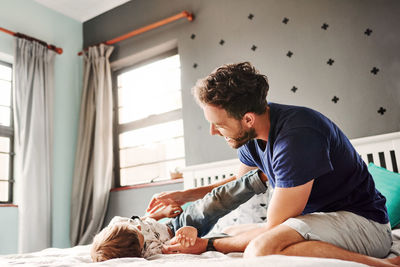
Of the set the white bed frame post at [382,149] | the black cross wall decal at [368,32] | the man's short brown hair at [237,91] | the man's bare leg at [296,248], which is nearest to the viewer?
the man's bare leg at [296,248]

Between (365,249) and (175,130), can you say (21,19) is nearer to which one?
(175,130)

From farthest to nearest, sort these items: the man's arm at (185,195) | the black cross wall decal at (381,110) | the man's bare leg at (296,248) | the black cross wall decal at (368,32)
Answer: the black cross wall decal at (368,32)
the black cross wall decal at (381,110)
the man's arm at (185,195)
the man's bare leg at (296,248)

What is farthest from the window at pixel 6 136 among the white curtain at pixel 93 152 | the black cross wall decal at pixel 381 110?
the black cross wall decal at pixel 381 110

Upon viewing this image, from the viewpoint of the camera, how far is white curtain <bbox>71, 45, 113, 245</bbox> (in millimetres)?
3361

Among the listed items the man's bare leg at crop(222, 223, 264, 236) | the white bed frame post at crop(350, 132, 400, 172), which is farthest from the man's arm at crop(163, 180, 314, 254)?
the white bed frame post at crop(350, 132, 400, 172)

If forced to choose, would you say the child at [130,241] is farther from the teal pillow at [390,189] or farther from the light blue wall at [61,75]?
the light blue wall at [61,75]

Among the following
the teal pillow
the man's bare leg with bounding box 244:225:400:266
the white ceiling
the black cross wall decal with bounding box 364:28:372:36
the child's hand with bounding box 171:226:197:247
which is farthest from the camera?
the white ceiling

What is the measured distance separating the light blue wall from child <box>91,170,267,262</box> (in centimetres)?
196

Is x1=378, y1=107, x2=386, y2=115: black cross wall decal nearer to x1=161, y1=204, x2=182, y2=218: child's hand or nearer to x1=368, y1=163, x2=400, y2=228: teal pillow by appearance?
x1=368, y1=163, x2=400, y2=228: teal pillow

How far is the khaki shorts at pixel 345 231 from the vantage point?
1130 millimetres

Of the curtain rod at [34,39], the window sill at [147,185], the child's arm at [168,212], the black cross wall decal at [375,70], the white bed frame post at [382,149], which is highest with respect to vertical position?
the curtain rod at [34,39]

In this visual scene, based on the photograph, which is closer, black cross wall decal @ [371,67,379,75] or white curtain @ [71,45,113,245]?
black cross wall decal @ [371,67,379,75]

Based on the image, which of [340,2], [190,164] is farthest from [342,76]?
[190,164]

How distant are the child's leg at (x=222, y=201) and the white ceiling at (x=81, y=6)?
8.97ft
